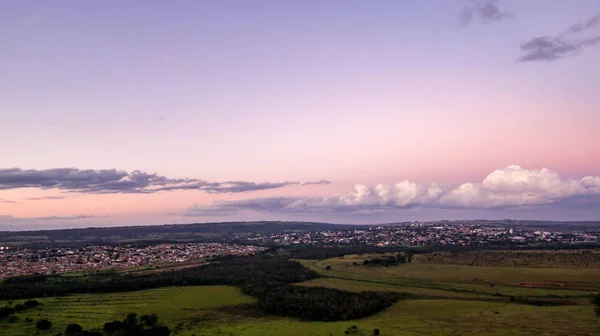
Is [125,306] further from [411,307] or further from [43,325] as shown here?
[411,307]

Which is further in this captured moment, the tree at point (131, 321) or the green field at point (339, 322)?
the tree at point (131, 321)

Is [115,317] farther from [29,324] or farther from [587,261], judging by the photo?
[587,261]

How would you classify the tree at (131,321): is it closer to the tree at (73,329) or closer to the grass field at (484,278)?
the tree at (73,329)

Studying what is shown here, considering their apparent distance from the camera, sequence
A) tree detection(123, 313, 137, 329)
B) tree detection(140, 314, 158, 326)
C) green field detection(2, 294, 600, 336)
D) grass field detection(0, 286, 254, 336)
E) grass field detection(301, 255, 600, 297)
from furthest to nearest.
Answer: grass field detection(301, 255, 600, 297) → grass field detection(0, 286, 254, 336) → tree detection(140, 314, 158, 326) → tree detection(123, 313, 137, 329) → green field detection(2, 294, 600, 336)

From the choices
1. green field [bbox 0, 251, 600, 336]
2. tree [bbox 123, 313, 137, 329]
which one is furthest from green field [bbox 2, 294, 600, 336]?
tree [bbox 123, 313, 137, 329]

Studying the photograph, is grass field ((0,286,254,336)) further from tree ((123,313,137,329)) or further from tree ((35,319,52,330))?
tree ((123,313,137,329))

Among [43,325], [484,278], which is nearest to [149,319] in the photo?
[43,325]

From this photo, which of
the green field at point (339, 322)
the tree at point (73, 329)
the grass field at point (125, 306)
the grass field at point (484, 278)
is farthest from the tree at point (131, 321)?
the grass field at point (484, 278)

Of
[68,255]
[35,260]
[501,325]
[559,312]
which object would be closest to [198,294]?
[501,325]
